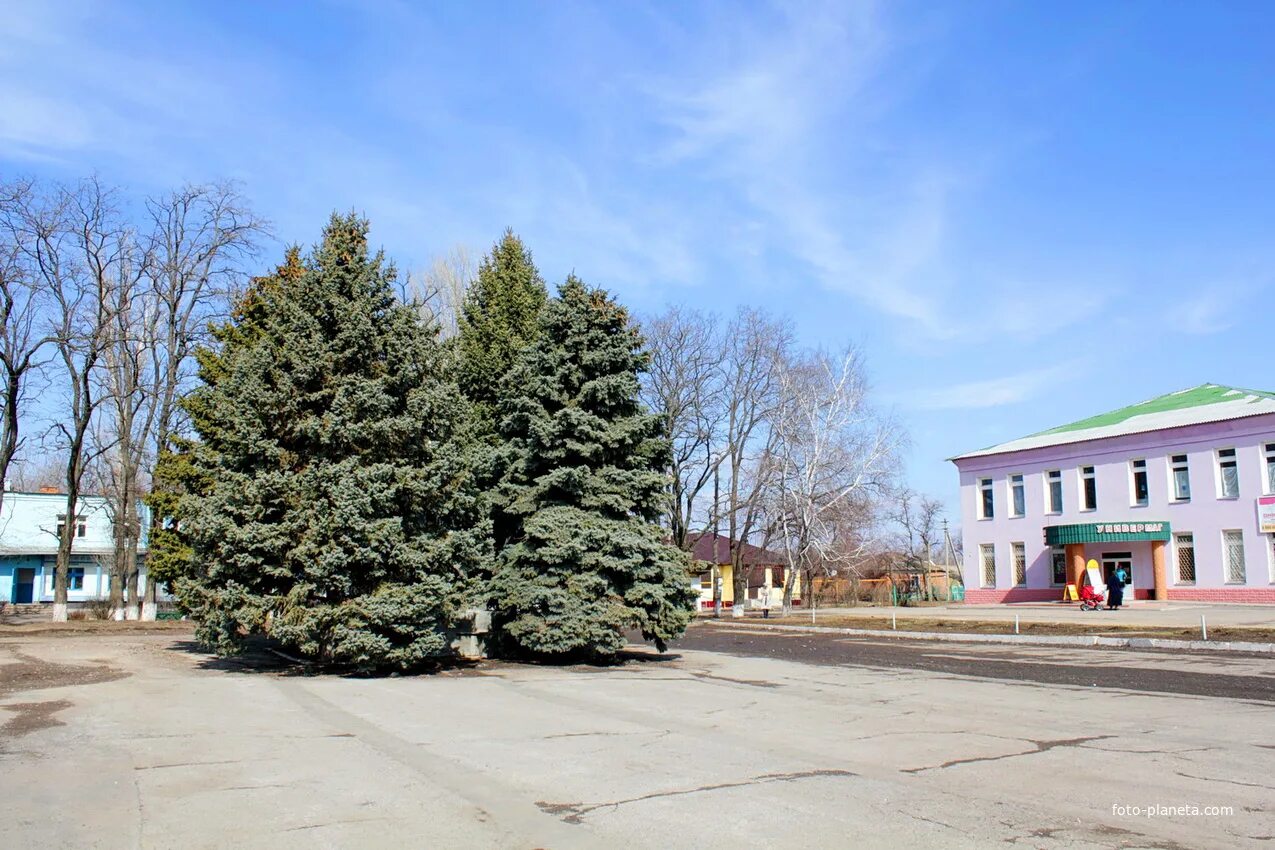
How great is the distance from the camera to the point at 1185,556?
1698 inches

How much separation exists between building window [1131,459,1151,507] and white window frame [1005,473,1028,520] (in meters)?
5.87

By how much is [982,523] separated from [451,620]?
1645 inches

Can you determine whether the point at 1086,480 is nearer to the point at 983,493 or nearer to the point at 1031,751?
the point at 983,493

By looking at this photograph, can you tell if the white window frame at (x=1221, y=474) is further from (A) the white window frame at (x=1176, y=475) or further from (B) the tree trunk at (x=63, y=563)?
(B) the tree trunk at (x=63, y=563)

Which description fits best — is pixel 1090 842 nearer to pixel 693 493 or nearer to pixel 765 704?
pixel 765 704

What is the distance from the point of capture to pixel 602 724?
10.8 m

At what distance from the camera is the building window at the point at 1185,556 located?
140 feet

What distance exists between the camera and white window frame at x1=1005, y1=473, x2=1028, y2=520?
165ft

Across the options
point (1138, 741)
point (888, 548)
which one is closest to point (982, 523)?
point (888, 548)

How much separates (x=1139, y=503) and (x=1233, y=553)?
470 cm

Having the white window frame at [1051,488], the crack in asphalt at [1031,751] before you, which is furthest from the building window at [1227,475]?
the crack in asphalt at [1031,751]

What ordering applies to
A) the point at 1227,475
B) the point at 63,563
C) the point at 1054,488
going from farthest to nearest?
the point at 1054,488 < the point at 1227,475 < the point at 63,563

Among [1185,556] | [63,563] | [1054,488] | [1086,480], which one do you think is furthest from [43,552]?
[1185,556]

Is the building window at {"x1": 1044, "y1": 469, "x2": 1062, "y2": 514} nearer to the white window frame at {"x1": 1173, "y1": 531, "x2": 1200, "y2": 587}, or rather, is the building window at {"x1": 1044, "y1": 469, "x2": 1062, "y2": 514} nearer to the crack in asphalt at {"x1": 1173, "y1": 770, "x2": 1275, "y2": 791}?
the white window frame at {"x1": 1173, "y1": 531, "x2": 1200, "y2": 587}
